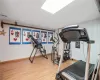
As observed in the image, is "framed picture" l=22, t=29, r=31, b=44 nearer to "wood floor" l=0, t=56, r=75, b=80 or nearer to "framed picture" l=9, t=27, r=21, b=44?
"framed picture" l=9, t=27, r=21, b=44

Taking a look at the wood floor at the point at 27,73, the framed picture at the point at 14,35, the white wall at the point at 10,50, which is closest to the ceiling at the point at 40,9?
the framed picture at the point at 14,35

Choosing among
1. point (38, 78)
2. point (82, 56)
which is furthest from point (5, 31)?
point (82, 56)

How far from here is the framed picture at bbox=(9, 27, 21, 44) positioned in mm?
3243

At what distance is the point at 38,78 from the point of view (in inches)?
74.5

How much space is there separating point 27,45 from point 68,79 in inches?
118

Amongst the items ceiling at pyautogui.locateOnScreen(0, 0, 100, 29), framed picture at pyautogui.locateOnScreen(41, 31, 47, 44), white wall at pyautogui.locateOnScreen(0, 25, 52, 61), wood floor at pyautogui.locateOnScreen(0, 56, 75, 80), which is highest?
ceiling at pyautogui.locateOnScreen(0, 0, 100, 29)

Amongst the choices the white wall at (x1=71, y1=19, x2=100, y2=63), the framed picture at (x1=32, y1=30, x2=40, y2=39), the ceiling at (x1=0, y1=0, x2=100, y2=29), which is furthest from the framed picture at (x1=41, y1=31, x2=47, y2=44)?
the white wall at (x1=71, y1=19, x2=100, y2=63)

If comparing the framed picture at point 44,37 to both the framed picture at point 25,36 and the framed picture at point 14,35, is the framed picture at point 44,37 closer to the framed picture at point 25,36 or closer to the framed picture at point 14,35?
the framed picture at point 25,36

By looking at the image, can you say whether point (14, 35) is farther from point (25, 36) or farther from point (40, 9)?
point (40, 9)

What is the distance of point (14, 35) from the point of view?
11.0ft

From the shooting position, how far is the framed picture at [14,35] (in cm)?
324

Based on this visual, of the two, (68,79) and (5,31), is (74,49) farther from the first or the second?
(5,31)

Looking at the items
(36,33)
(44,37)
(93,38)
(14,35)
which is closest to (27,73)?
(14,35)

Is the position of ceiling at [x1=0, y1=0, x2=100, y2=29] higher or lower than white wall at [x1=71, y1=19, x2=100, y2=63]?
higher
